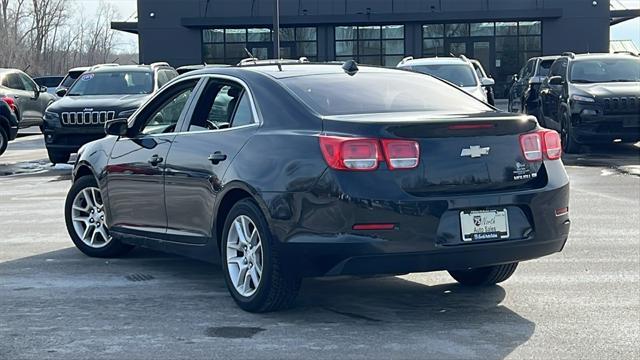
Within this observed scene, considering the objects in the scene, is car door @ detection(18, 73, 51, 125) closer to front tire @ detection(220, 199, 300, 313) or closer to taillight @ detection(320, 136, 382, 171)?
front tire @ detection(220, 199, 300, 313)

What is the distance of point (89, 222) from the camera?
852cm

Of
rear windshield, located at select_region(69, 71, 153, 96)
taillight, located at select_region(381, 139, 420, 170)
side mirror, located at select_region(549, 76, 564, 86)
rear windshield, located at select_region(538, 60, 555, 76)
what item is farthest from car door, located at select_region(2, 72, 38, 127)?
taillight, located at select_region(381, 139, 420, 170)

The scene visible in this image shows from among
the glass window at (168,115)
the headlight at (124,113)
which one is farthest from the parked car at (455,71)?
the glass window at (168,115)

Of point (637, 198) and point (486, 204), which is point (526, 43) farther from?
point (486, 204)

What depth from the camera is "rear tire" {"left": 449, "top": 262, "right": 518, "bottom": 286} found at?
7.01 m

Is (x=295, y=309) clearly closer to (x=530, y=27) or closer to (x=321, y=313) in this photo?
(x=321, y=313)

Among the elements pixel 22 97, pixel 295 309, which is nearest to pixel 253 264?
pixel 295 309

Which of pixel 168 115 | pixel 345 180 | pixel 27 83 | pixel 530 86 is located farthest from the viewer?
pixel 27 83

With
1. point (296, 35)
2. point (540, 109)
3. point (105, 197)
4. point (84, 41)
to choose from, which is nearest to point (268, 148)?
point (105, 197)

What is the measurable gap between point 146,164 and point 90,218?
132 cm

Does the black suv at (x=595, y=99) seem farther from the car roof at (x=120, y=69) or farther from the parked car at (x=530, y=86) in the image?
the car roof at (x=120, y=69)

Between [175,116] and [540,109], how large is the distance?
14.5 metres

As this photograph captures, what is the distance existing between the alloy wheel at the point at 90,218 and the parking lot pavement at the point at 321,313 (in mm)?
200

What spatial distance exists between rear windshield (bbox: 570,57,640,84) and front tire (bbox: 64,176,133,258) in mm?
12011
